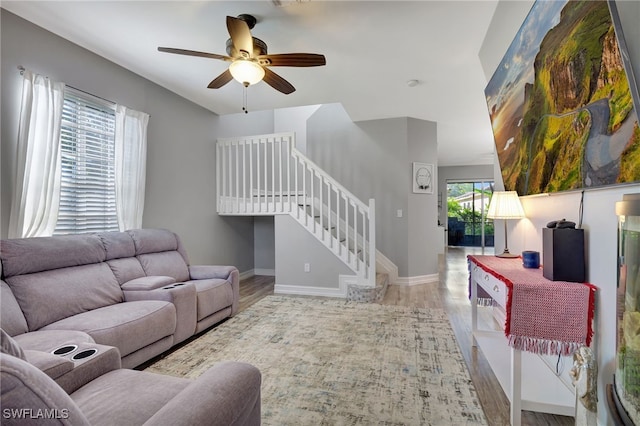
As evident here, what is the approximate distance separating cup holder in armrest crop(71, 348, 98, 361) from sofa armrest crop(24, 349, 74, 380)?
0.38 ft

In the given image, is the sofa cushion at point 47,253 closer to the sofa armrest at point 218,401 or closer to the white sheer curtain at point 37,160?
the white sheer curtain at point 37,160

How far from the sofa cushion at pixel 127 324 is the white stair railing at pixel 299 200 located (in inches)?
89.5

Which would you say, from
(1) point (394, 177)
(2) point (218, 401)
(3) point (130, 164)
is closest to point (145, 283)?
(3) point (130, 164)

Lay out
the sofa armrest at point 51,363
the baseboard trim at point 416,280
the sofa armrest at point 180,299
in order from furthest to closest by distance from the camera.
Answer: the baseboard trim at point 416,280
the sofa armrest at point 180,299
the sofa armrest at point 51,363

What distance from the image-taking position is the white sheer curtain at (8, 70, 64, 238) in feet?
7.75

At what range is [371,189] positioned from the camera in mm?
5121

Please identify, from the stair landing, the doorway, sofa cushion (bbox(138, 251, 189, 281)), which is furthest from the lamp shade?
the doorway

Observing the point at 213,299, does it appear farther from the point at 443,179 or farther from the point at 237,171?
the point at 443,179

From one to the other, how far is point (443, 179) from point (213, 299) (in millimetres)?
8682

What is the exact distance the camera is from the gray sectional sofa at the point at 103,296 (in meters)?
1.93

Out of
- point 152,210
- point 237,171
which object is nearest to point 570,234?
point 152,210

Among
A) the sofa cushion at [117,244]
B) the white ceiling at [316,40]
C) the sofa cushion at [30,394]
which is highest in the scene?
the white ceiling at [316,40]

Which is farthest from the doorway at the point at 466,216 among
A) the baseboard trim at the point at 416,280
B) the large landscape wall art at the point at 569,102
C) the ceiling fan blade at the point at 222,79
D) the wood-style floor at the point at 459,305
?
the ceiling fan blade at the point at 222,79

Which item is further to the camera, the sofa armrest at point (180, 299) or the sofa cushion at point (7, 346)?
the sofa armrest at point (180, 299)
